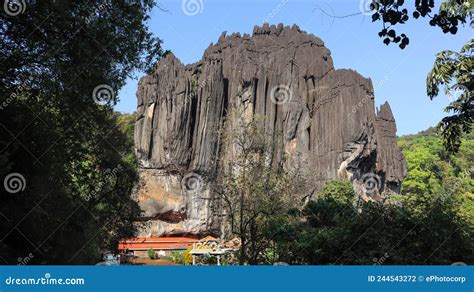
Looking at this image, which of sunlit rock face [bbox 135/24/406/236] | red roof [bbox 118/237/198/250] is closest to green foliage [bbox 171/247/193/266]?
red roof [bbox 118/237/198/250]

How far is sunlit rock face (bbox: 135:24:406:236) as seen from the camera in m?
42.7

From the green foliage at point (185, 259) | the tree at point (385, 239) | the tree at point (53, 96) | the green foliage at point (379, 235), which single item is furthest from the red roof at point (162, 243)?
the tree at point (385, 239)

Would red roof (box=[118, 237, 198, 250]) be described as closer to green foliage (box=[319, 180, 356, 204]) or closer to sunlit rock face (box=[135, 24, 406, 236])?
sunlit rock face (box=[135, 24, 406, 236])

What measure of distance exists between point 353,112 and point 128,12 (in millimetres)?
36824

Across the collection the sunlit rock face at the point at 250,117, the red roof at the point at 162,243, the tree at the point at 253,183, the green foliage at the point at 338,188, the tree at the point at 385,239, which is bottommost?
the red roof at the point at 162,243

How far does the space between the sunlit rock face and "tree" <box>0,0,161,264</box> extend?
107ft

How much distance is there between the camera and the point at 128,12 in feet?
28.7

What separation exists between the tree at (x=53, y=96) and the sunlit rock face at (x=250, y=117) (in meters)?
32.5

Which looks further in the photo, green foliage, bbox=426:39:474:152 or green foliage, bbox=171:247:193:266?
green foliage, bbox=171:247:193:266

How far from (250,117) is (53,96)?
34.8 metres

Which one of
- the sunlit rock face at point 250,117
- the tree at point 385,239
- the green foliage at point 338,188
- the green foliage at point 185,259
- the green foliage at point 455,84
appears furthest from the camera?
the sunlit rock face at point 250,117

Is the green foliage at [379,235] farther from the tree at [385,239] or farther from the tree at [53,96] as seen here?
the tree at [53,96]

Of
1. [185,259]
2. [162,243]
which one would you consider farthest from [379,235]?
[162,243]

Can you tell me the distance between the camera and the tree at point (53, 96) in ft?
24.8
